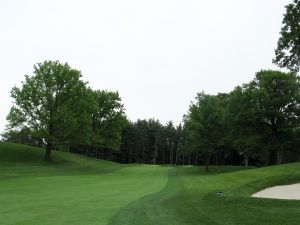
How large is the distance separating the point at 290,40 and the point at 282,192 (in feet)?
32.7

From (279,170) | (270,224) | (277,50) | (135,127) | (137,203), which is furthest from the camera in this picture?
(135,127)

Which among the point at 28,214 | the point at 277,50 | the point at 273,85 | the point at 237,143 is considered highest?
the point at 273,85

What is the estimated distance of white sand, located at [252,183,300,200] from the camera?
76.8 ft

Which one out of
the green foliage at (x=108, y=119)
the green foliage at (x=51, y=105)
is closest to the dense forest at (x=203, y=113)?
the green foliage at (x=51, y=105)

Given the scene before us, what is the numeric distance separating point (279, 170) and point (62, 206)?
99.7 feet

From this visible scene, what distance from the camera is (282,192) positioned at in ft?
83.8

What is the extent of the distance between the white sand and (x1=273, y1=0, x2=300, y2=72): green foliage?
810 centimetres

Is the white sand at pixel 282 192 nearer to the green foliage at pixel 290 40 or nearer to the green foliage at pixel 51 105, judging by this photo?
the green foliage at pixel 290 40

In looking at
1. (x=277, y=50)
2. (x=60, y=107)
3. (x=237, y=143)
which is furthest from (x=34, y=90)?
(x=277, y=50)

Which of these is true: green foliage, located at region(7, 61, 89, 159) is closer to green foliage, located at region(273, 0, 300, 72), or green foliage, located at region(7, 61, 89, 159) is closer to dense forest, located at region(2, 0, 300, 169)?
dense forest, located at region(2, 0, 300, 169)

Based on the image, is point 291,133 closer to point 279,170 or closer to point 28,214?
point 279,170

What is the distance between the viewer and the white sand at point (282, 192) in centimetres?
2342

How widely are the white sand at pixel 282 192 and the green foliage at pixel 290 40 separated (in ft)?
26.6

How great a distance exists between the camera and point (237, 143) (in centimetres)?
6097
